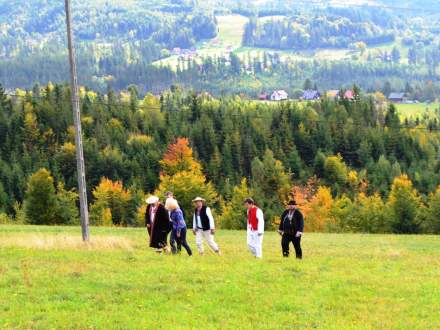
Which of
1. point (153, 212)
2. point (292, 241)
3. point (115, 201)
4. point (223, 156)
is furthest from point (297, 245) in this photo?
point (223, 156)

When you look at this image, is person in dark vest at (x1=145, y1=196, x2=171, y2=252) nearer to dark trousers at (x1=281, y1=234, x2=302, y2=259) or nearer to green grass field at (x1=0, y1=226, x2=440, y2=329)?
green grass field at (x1=0, y1=226, x2=440, y2=329)

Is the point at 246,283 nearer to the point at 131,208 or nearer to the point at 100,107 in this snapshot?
the point at 131,208

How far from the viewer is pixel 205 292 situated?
19078mm

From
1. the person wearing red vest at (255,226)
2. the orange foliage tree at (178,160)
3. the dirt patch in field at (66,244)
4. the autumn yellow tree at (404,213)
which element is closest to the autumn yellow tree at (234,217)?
the autumn yellow tree at (404,213)

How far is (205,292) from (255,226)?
7.74m

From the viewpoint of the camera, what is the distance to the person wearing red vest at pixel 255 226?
26.5m

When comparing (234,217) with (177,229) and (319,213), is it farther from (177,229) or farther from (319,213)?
(177,229)

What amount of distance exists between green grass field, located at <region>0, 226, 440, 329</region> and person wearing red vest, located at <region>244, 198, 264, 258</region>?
655 millimetres

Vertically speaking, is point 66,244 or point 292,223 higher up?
point 292,223

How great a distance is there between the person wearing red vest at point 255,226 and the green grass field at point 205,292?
655mm

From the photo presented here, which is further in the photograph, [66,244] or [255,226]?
[66,244]

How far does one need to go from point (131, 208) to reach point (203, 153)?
123 ft

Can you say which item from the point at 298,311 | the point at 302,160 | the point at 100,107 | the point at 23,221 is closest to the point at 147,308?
the point at 298,311

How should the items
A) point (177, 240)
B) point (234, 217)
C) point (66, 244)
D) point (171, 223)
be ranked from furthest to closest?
point (234, 217) → point (66, 244) → point (177, 240) → point (171, 223)
